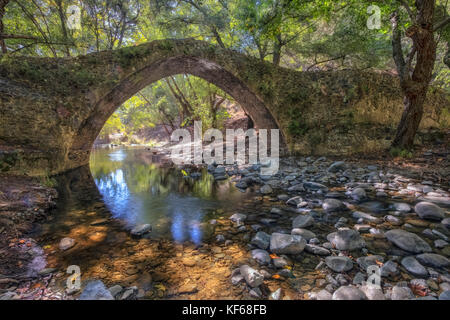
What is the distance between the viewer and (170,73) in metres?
9.93

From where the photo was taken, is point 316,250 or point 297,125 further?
point 297,125

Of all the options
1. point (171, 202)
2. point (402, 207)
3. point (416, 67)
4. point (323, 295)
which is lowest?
point (171, 202)

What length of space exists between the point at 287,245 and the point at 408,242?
4.53 ft

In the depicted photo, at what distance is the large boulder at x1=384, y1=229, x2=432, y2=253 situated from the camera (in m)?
2.16

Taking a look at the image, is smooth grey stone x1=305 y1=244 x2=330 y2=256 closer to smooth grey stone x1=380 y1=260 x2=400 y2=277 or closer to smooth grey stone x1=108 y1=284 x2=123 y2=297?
smooth grey stone x1=380 y1=260 x2=400 y2=277

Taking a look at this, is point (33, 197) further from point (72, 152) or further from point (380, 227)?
point (380, 227)

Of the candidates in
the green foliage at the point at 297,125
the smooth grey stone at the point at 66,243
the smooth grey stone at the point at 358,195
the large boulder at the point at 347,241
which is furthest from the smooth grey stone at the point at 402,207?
the green foliage at the point at 297,125

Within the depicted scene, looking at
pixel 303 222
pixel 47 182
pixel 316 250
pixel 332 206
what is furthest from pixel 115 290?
pixel 47 182

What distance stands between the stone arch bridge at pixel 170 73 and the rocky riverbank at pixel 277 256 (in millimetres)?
4367

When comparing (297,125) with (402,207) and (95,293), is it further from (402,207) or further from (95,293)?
(95,293)

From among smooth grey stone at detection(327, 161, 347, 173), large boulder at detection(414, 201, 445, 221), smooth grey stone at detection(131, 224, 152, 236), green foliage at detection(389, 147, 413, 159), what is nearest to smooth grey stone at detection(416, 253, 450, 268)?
large boulder at detection(414, 201, 445, 221)

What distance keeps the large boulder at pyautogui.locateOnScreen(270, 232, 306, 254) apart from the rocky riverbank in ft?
0.04
